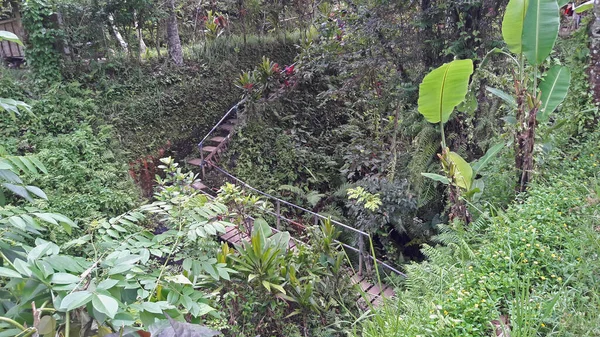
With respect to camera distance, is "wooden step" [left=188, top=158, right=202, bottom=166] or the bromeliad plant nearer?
the bromeliad plant

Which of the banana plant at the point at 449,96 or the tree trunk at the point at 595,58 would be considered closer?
the banana plant at the point at 449,96

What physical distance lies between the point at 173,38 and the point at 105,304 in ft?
25.2

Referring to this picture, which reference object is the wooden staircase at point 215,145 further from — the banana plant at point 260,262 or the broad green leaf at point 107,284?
the broad green leaf at point 107,284

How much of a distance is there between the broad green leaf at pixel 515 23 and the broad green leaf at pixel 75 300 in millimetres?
3731

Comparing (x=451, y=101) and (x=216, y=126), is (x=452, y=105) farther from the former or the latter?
(x=216, y=126)

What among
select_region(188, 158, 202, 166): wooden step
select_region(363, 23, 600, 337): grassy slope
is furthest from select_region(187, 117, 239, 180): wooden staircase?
select_region(363, 23, 600, 337): grassy slope

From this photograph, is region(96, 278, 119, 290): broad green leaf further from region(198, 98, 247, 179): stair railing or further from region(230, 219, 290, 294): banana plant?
region(198, 98, 247, 179): stair railing

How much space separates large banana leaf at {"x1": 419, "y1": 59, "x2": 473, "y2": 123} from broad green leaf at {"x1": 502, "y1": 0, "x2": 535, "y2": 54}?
1.27 ft

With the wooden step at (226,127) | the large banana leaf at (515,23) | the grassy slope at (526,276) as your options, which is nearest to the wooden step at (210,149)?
the wooden step at (226,127)

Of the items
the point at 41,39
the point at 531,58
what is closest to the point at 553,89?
the point at 531,58

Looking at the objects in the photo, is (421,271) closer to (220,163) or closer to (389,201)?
(389,201)

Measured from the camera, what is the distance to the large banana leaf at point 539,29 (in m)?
3.19

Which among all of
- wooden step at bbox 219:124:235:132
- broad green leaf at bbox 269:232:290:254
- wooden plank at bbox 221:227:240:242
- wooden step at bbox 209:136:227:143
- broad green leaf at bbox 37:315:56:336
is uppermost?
broad green leaf at bbox 37:315:56:336

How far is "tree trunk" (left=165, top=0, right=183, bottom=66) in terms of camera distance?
7.62 meters
